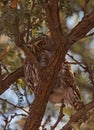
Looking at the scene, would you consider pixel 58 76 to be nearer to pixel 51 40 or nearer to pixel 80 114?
pixel 51 40

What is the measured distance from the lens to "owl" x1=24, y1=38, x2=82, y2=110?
2.95 metres

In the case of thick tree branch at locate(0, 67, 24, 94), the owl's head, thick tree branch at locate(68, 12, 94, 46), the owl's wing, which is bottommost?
the owl's wing

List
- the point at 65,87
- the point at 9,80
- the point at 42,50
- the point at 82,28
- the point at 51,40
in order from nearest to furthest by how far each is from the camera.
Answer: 1. the point at 82,28
2. the point at 51,40
3. the point at 9,80
4. the point at 42,50
5. the point at 65,87

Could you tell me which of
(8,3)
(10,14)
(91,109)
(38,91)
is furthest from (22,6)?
(91,109)


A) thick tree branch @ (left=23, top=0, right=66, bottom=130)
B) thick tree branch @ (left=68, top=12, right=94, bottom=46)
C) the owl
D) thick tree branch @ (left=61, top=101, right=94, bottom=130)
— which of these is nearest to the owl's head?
the owl

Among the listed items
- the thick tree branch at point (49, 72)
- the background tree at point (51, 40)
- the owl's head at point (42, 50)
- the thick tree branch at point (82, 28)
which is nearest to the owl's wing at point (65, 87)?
the owl's head at point (42, 50)

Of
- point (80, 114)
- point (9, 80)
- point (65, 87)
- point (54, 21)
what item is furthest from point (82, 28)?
point (65, 87)

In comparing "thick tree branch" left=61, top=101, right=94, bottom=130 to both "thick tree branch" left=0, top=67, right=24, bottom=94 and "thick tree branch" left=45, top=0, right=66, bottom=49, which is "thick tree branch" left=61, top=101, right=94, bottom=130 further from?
"thick tree branch" left=0, top=67, right=24, bottom=94

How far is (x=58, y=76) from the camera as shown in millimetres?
3146

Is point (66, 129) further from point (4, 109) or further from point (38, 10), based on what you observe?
point (4, 109)

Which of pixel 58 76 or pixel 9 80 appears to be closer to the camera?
pixel 9 80

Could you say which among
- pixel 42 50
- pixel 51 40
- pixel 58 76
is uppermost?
pixel 51 40

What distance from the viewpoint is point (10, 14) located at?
194cm

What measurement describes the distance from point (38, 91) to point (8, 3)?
0.46 m
